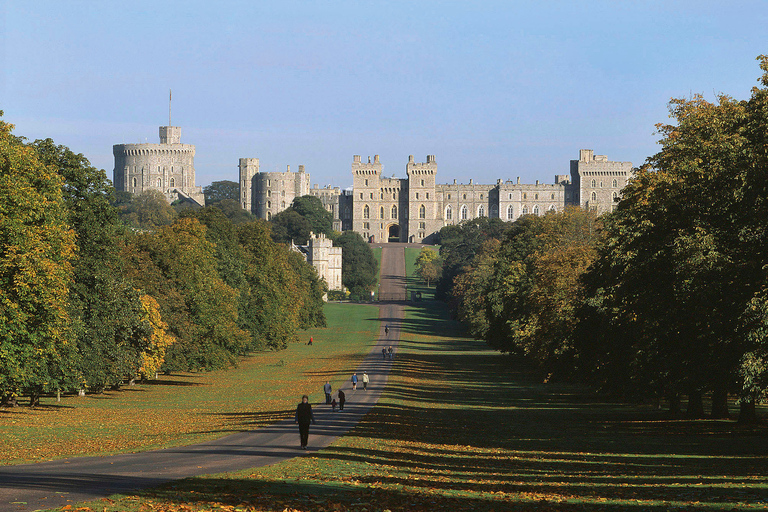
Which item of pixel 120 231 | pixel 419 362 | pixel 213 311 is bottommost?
pixel 419 362

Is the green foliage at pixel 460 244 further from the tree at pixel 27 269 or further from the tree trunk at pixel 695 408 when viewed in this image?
the tree at pixel 27 269

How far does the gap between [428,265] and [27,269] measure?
5168 inches

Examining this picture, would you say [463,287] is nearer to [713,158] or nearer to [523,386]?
[523,386]

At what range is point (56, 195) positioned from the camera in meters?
31.1

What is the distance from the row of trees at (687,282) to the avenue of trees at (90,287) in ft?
62.6

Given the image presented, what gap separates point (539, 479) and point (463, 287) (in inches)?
3834

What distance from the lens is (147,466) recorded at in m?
16.0

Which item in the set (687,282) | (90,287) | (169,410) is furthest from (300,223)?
(687,282)

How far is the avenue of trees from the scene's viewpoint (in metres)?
28.5

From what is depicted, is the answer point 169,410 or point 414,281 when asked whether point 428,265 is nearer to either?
point 414,281

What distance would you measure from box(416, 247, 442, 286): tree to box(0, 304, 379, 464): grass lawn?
276 ft

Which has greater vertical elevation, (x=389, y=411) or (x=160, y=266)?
(x=160, y=266)

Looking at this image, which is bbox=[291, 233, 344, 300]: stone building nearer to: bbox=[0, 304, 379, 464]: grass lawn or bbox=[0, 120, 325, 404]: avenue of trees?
bbox=[0, 304, 379, 464]: grass lawn

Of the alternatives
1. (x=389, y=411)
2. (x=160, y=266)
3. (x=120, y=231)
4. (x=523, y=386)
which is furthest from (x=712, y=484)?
(x=160, y=266)
